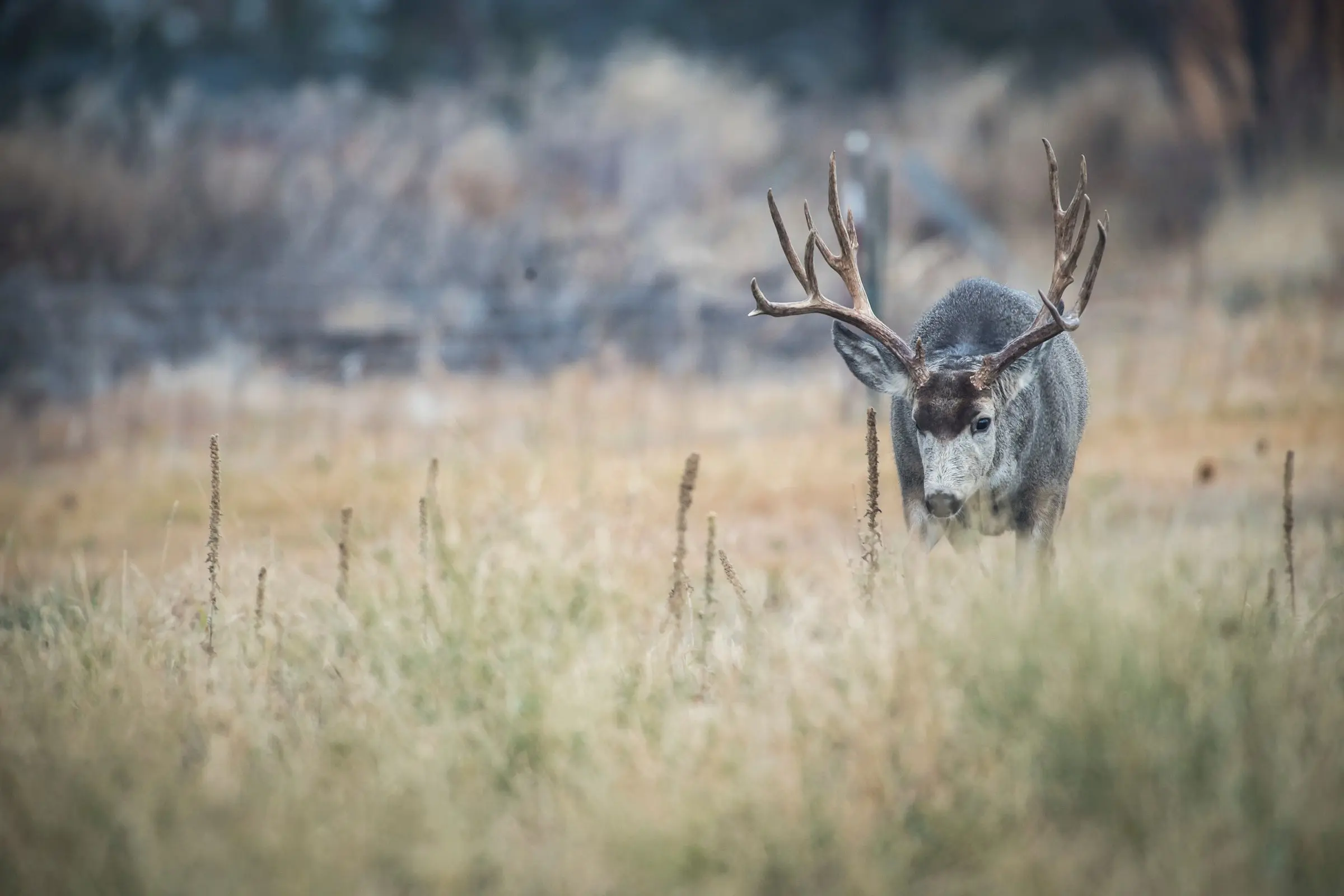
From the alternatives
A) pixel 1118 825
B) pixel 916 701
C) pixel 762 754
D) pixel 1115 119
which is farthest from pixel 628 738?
pixel 1115 119

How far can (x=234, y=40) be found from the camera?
25.8 metres

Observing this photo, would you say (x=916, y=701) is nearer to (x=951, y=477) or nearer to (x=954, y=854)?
(x=954, y=854)

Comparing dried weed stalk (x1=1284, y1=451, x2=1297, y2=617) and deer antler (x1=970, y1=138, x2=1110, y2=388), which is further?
deer antler (x1=970, y1=138, x2=1110, y2=388)

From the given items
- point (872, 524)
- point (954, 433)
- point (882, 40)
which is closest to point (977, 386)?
point (954, 433)

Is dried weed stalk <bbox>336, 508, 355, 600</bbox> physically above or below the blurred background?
below

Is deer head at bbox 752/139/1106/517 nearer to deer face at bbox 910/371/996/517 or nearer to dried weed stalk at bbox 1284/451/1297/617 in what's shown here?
deer face at bbox 910/371/996/517

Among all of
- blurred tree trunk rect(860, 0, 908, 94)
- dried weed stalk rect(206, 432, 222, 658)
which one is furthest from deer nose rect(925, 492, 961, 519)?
blurred tree trunk rect(860, 0, 908, 94)

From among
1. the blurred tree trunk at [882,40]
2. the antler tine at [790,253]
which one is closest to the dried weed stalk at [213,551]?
the antler tine at [790,253]

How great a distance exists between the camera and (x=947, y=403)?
5.31m

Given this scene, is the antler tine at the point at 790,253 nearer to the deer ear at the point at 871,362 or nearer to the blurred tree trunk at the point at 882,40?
the deer ear at the point at 871,362

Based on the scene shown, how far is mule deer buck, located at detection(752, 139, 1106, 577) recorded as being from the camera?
17.2 ft

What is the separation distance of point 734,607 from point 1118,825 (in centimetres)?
265

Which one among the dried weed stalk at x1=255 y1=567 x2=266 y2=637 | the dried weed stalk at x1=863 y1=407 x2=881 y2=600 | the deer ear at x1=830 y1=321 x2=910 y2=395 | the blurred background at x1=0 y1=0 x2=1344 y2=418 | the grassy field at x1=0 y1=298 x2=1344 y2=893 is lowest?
the grassy field at x1=0 y1=298 x2=1344 y2=893

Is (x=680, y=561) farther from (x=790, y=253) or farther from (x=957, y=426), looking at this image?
(x=790, y=253)
